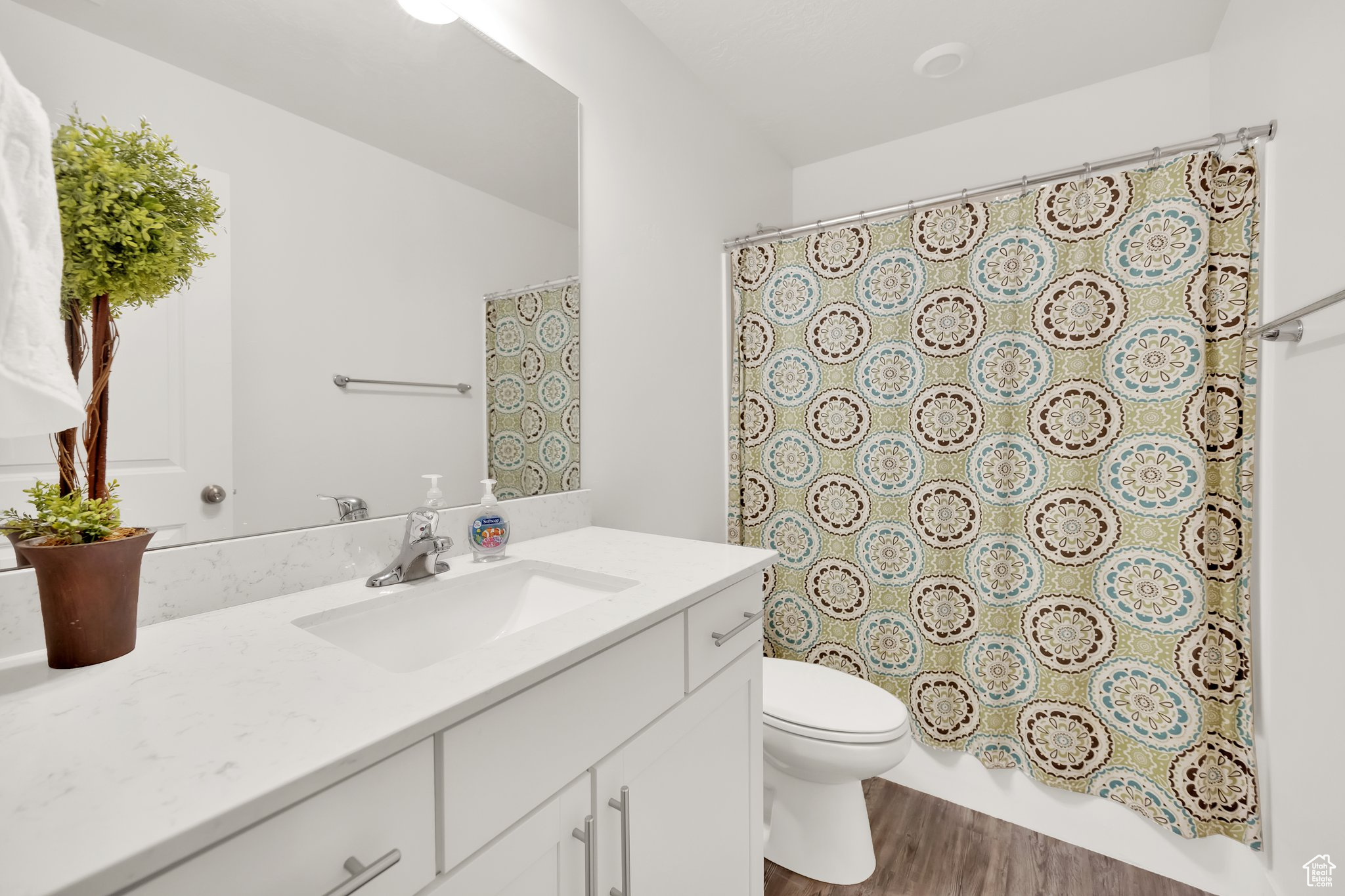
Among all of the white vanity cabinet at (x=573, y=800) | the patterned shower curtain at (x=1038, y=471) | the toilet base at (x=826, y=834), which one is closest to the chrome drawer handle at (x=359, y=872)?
the white vanity cabinet at (x=573, y=800)

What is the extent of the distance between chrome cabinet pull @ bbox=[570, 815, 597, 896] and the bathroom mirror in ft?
2.19

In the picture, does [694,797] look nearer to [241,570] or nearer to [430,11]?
[241,570]

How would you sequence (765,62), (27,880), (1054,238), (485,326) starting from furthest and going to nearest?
(765,62), (1054,238), (485,326), (27,880)

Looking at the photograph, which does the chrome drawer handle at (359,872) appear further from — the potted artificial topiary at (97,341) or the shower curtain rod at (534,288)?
the shower curtain rod at (534,288)

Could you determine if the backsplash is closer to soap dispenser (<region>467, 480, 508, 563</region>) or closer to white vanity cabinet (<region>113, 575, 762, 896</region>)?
soap dispenser (<region>467, 480, 508, 563</region>)

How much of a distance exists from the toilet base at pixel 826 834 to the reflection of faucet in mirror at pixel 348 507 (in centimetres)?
118

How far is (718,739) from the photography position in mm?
1031

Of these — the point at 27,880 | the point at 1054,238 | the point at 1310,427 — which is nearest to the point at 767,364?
the point at 1054,238

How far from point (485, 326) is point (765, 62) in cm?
136

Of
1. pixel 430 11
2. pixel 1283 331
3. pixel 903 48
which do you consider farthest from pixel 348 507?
pixel 903 48

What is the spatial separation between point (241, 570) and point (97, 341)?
1.20 feet

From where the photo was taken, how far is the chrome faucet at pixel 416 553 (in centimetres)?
98

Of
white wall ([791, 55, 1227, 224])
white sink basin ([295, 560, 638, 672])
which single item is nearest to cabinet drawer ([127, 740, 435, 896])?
white sink basin ([295, 560, 638, 672])

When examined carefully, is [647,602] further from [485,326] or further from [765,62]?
[765,62]
